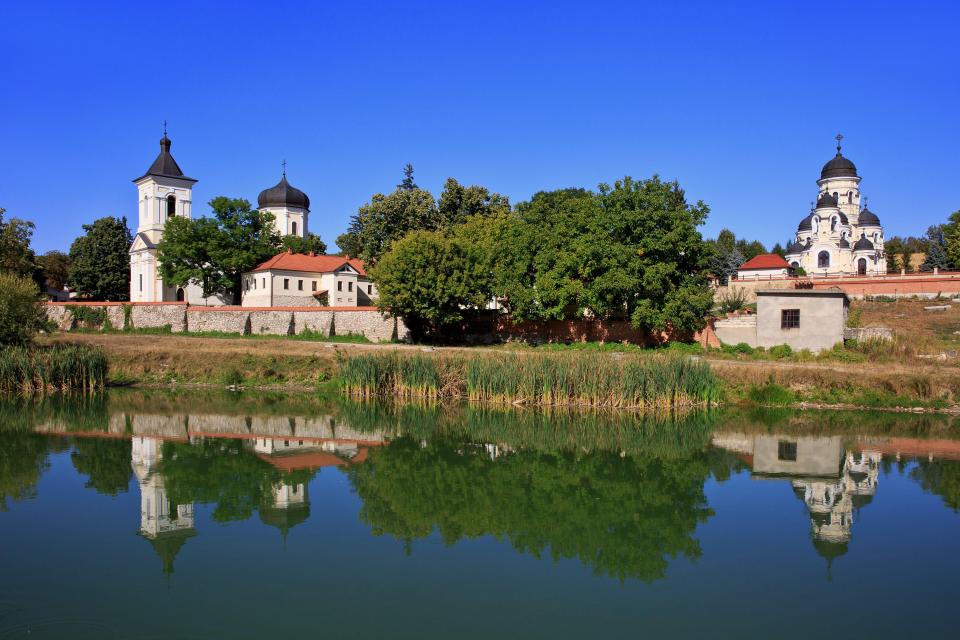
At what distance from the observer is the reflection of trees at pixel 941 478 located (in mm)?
14078

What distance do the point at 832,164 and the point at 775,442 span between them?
194 feet

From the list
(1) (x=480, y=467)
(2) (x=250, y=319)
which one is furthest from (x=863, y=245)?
(1) (x=480, y=467)

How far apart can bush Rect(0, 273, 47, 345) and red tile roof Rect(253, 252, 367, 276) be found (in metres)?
20.4

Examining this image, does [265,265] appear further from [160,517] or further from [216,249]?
[160,517]

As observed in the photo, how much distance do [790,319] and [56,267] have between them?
219 feet

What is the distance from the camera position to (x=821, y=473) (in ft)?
52.6

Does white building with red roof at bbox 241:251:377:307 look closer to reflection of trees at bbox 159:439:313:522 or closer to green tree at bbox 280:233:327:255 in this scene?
green tree at bbox 280:233:327:255

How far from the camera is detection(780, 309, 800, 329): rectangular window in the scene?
3139 centimetres

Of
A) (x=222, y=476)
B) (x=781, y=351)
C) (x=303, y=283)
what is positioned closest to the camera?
(x=222, y=476)

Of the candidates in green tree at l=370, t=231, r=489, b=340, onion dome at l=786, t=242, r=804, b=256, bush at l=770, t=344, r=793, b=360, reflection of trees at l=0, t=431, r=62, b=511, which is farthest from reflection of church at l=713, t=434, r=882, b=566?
onion dome at l=786, t=242, r=804, b=256

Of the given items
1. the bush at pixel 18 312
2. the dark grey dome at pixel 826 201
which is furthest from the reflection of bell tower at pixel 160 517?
the dark grey dome at pixel 826 201

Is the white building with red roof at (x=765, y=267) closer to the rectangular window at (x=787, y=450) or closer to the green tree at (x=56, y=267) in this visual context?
the rectangular window at (x=787, y=450)

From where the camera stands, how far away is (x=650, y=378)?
22844 millimetres

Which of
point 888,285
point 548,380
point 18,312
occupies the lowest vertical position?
point 548,380
